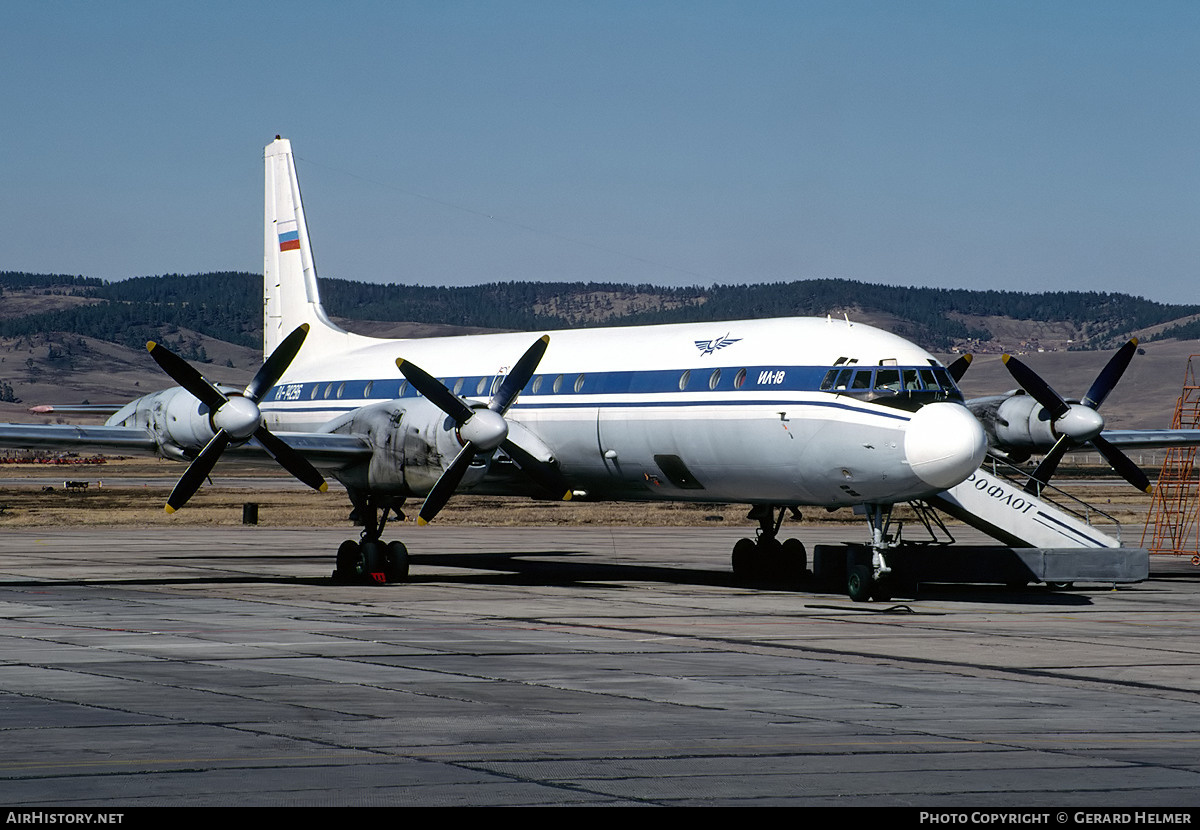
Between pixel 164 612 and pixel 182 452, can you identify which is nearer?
pixel 164 612

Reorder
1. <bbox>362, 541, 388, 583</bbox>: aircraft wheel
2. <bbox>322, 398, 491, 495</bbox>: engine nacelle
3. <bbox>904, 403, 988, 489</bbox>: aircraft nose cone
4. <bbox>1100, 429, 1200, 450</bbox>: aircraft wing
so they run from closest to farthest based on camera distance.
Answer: <bbox>904, 403, 988, 489</bbox>: aircraft nose cone
<bbox>322, 398, 491, 495</bbox>: engine nacelle
<bbox>362, 541, 388, 583</bbox>: aircraft wheel
<bbox>1100, 429, 1200, 450</bbox>: aircraft wing

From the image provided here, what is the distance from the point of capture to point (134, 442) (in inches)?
1201

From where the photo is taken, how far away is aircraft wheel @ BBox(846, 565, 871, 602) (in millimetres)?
25406

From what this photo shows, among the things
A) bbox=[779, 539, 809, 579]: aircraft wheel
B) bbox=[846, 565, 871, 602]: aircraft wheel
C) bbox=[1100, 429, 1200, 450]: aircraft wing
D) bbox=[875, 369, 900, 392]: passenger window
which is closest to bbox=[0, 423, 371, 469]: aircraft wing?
bbox=[779, 539, 809, 579]: aircraft wheel

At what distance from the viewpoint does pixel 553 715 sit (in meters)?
13.5

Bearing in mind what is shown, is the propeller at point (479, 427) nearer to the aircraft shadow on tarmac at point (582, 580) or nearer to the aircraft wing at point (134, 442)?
the aircraft shadow on tarmac at point (582, 580)

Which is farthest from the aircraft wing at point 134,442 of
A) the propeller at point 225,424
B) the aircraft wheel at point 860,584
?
the aircraft wheel at point 860,584

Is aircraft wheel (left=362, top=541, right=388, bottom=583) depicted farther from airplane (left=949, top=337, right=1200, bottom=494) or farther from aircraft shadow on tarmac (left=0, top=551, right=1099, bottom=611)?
airplane (left=949, top=337, right=1200, bottom=494)

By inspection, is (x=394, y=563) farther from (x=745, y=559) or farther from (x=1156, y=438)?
(x=1156, y=438)

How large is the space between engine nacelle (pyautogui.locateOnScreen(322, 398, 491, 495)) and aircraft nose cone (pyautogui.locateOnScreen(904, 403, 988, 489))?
29.7 feet

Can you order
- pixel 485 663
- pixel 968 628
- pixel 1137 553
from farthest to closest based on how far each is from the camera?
1. pixel 1137 553
2. pixel 968 628
3. pixel 485 663

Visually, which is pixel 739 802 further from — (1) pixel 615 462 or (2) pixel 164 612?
(1) pixel 615 462

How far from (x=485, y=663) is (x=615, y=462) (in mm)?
12136

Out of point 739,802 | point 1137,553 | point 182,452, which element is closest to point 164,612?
point 182,452
